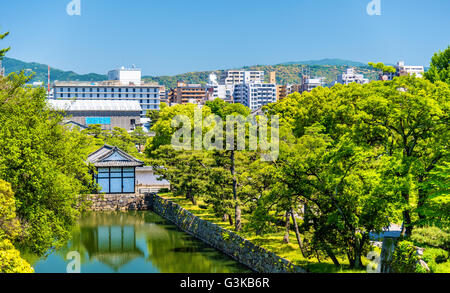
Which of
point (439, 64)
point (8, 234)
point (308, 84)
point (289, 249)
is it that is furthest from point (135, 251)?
point (308, 84)

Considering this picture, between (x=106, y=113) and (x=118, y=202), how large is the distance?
44.4 meters

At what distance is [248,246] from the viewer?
20219mm

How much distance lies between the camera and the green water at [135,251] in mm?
21125

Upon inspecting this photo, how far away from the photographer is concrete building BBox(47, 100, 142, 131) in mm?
76938

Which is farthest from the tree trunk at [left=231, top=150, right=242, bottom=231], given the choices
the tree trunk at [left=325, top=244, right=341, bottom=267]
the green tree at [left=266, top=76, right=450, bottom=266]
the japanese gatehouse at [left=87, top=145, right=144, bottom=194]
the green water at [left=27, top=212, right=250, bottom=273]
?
the japanese gatehouse at [left=87, top=145, right=144, bottom=194]

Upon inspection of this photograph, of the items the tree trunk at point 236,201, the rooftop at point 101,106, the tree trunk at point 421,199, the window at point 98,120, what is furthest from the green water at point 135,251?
the rooftop at point 101,106

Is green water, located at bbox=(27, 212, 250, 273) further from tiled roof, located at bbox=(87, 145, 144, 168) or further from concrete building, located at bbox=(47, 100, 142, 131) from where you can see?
concrete building, located at bbox=(47, 100, 142, 131)

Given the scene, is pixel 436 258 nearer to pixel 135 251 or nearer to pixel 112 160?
pixel 135 251

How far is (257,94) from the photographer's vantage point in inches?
5226

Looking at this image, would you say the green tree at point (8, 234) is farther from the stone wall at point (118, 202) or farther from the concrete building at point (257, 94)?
the concrete building at point (257, 94)

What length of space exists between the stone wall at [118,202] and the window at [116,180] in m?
0.50
